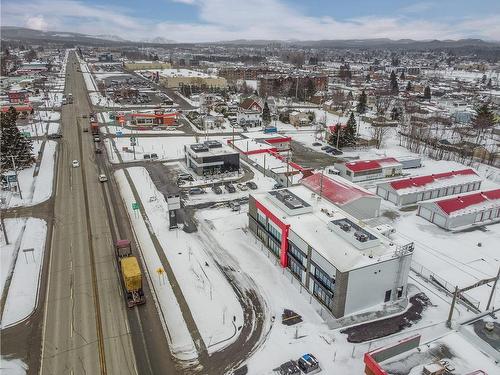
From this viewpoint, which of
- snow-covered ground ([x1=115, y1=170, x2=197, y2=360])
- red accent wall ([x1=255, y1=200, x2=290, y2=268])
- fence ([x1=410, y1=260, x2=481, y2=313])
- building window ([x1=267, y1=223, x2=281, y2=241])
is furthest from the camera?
building window ([x1=267, y1=223, x2=281, y2=241])

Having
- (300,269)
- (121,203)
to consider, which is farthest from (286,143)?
(300,269)

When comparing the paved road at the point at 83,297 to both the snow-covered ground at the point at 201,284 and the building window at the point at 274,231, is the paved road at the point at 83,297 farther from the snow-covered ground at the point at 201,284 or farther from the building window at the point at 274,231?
the building window at the point at 274,231

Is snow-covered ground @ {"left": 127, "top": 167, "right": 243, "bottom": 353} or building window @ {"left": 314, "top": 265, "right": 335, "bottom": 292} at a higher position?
building window @ {"left": 314, "top": 265, "right": 335, "bottom": 292}

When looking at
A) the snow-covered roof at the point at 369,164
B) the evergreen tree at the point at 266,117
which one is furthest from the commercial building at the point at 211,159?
the evergreen tree at the point at 266,117

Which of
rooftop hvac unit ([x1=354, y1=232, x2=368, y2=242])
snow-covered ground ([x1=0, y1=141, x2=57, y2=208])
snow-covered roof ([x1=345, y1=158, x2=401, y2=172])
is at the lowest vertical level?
snow-covered ground ([x1=0, y1=141, x2=57, y2=208])

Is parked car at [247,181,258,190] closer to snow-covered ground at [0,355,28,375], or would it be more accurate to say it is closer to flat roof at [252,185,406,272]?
flat roof at [252,185,406,272]

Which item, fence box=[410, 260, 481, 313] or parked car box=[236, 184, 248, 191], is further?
parked car box=[236, 184, 248, 191]

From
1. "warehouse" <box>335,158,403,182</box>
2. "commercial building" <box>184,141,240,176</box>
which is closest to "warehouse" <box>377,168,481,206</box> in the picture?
"warehouse" <box>335,158,403,182</box>
